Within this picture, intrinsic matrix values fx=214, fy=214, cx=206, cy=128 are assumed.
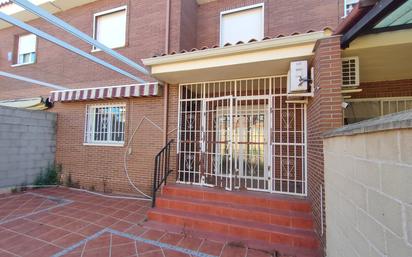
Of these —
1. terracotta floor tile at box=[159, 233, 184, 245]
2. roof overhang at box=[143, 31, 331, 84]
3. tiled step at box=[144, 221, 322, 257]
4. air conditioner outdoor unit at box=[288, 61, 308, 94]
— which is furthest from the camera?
air conditioner outdoor unit at box=[288, 61, 308, 94]

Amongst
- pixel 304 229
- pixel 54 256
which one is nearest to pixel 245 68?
pixel 304 229

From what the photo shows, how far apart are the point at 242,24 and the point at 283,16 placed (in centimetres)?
143

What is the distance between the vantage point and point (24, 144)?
786 cm

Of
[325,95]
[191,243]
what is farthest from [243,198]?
[325,95]

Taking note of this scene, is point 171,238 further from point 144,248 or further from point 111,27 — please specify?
point 111,27

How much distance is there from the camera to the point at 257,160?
6.29 meters

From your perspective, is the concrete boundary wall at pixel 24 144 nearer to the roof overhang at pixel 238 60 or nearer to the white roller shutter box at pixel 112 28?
the white roller shutter box at pixel 112 28

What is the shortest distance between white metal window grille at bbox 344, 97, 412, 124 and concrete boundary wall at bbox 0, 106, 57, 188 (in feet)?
34.7

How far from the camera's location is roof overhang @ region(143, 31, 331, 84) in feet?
14.4

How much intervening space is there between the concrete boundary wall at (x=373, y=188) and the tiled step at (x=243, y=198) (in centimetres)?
165

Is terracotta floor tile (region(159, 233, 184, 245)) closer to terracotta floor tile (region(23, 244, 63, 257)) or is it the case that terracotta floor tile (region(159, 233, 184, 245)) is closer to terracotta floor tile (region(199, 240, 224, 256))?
terracotta floor tile (region(199, 240, 224, 256))

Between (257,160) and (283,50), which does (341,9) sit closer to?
(283,50)

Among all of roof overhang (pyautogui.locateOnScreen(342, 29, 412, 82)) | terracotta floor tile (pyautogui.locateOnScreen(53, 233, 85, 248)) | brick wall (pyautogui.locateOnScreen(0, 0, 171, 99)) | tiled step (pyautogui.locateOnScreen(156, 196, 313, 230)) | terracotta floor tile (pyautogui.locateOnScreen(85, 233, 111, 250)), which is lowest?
terracotta floor tile (pyautogui.locateOnScreen(85, 233, 111, 250))

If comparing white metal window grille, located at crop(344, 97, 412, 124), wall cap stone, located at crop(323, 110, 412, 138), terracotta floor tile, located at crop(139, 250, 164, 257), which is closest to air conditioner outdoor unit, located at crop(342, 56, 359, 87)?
white metal window grille, located at crop(344, 97, 412, 124)
